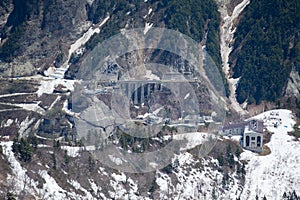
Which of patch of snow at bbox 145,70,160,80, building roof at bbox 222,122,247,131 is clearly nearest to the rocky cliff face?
patch of snow at bbox 145,70,160,80

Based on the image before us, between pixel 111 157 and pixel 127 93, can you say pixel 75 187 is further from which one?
pixel 127 93

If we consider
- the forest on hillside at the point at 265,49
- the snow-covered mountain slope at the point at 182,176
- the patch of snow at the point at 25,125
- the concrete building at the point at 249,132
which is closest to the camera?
the snow-covered mountain slope at the point at 182,176

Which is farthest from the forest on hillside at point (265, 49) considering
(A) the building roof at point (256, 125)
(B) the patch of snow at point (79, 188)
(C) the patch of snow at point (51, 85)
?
(B) the patch of snow at point (79, 188)

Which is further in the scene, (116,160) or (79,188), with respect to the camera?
(116,160)

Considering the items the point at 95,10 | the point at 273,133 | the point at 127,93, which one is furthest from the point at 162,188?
the point at 95,10

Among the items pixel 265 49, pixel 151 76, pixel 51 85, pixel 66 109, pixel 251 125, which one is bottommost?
pixel 251 125

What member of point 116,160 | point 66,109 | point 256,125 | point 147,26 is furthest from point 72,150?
point 147,26

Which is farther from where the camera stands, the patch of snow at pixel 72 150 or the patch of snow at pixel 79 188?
the patch of snow at pixel 72 150

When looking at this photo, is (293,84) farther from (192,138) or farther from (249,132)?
(192,138)

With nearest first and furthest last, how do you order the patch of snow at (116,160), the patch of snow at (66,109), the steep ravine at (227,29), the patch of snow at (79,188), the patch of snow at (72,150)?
the patch of snow at (79,188)
the patch of snow at (72,150)
the patch of snow at (116,160)
the patch of snow at (66,109)
the steep ravine at (227,29)

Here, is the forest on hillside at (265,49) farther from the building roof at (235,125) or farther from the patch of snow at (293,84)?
the building roof at (235,125)

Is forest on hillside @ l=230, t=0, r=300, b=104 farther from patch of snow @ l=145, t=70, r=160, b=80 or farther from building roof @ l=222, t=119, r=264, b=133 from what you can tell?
building roof @ l=222, t=119, r=264, b=133
